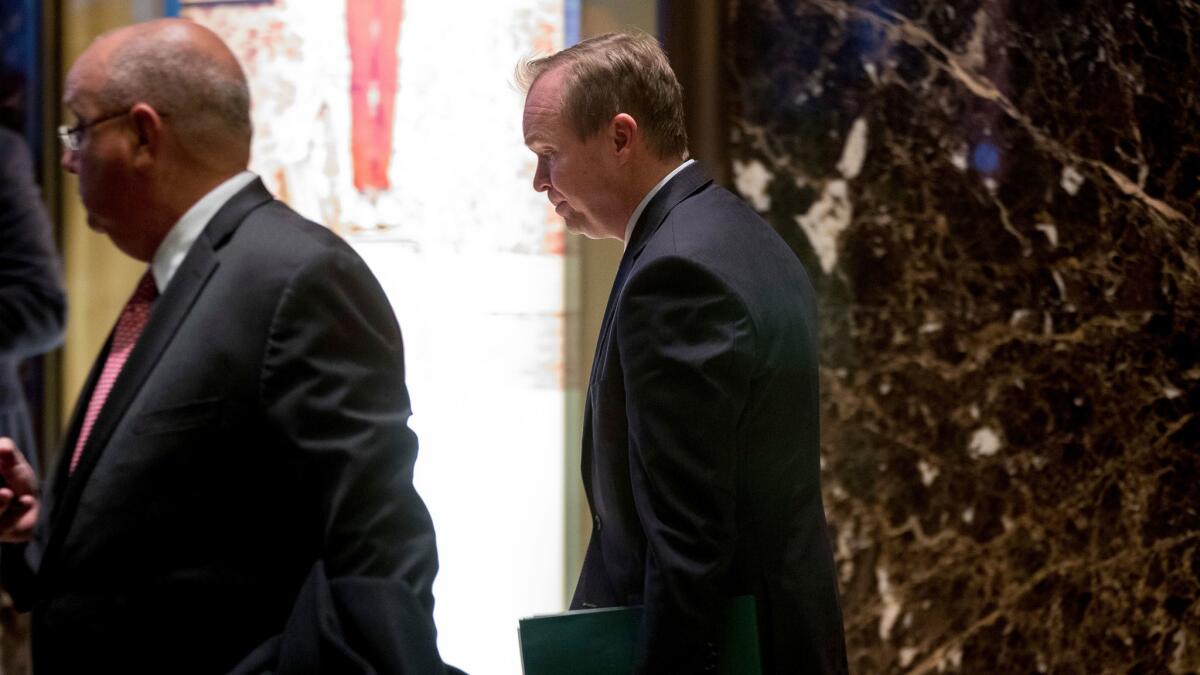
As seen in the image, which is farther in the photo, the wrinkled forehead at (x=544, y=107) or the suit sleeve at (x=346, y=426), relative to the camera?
the wrinkled forehead at (x=544, y=107)

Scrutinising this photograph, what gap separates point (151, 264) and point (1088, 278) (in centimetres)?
238

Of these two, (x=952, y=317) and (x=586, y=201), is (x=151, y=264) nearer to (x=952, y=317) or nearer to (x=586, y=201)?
(x=586, y=201)

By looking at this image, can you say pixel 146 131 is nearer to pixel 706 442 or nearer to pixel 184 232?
pixel 184 232

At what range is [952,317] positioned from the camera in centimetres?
312

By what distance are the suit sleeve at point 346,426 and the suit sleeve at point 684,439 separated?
32cm

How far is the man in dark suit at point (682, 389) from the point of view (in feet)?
5.58

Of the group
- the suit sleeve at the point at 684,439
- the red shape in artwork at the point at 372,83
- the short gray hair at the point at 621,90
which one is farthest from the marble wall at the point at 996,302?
the suit sleeve at the point at 684,439

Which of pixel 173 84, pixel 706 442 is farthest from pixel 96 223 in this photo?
pixel 706 442

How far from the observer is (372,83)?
10.5 ft

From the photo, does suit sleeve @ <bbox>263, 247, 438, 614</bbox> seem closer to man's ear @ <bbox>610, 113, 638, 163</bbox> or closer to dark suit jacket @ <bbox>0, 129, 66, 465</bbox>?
man's ear @ <bbox>610, 113, 638, 163</bbox>

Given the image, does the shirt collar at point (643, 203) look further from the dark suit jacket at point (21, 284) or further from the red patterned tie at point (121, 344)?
the dark suit jacket at point (21, 284)

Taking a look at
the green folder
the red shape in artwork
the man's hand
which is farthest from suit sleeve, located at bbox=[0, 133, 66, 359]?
the green folder

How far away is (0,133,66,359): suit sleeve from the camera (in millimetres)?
3166

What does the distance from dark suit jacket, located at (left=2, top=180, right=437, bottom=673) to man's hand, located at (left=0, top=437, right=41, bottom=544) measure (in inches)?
10.0
